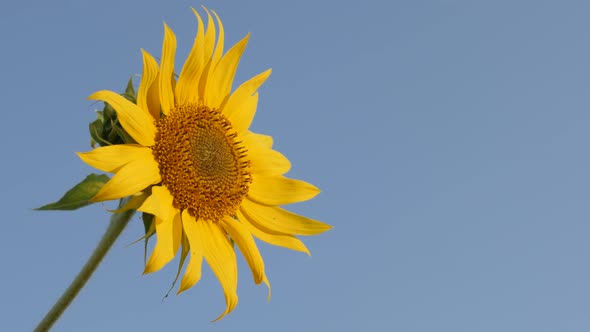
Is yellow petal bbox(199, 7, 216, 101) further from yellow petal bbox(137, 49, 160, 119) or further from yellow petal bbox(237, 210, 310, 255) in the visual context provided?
yellow petal bbox(237, 210, 310, 255)

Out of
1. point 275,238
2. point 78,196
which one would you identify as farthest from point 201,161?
point 78,196

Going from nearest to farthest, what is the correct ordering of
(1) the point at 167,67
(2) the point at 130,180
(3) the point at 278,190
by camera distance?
(2) the point at 130,180 < (1) the point at 167,67 < (3) the point at 278,190

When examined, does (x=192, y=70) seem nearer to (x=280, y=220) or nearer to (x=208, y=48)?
(x=208, y=48)

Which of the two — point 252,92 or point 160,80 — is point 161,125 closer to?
point 160,80

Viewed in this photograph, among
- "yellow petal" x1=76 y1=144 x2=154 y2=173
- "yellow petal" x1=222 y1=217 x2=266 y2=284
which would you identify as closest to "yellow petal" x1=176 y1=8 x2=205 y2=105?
"yellow petal" x1=76 y1=144 x2=154 y2=173

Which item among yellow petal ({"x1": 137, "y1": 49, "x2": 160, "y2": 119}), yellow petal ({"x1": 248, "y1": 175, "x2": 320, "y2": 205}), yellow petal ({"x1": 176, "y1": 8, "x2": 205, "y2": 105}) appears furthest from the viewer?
yellow petal ({"x1": 248, "y1": 175, "x2": 320, "y2": 205})

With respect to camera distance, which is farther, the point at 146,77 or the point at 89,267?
the point at 146,77
